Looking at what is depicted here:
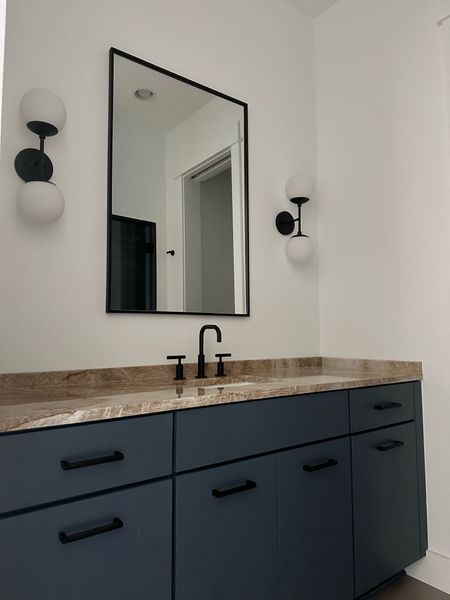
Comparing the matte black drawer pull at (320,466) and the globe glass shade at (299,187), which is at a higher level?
the globe glass shade at (299,187)

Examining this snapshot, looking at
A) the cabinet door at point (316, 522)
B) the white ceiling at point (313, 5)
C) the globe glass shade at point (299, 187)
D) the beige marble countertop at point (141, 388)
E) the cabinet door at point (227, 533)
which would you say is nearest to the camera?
the beige marble countertop at point (141, 388)

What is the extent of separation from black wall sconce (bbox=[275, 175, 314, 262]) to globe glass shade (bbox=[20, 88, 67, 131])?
4.17 feet

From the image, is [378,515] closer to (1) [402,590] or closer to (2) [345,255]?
(1) [402,590]

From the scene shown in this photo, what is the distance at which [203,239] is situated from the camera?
2166 millimetres

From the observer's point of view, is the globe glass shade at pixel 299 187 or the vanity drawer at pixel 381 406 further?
the globe glass shade at pixel 299 187

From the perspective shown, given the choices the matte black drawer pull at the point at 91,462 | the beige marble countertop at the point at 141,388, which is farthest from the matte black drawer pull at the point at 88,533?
the beige marble countertop at the point at 141,388

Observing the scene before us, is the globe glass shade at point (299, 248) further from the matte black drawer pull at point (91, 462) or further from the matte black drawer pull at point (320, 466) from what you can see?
the matte black drawer pull at point (91, 462)

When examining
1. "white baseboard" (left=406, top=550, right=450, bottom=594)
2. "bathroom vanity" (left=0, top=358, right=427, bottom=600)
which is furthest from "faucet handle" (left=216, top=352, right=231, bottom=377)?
"white baseboard" (left=406, top=550, right=450, bottom=594)

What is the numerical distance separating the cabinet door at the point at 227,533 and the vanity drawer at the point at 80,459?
136mm

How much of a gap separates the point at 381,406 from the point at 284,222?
1.10 metres

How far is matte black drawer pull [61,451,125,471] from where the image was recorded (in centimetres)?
108

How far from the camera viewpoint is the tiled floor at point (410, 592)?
1917 millimetres

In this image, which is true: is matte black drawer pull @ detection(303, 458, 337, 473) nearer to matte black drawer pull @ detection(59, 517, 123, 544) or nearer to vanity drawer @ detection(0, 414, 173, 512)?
vanity drawer @ detection(0, 414, 173, 512)

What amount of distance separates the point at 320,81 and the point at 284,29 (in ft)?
1.18
